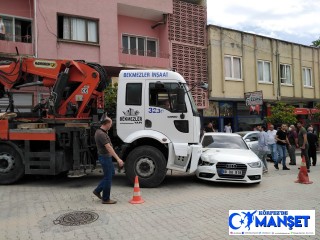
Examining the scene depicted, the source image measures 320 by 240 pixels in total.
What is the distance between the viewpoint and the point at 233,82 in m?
21.0

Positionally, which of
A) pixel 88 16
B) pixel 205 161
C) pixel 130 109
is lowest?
pixel 205 161

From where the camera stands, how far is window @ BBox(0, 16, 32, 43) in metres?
14.4

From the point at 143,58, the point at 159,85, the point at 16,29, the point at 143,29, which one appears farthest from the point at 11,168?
the point at 143,29

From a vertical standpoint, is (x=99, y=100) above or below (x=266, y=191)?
above

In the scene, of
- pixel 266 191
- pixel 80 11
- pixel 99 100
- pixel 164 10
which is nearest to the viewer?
pixel 266 191

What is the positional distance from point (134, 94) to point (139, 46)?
11.0 metres

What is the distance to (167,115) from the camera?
806 cm

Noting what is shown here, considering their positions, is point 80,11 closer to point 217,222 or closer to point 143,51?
point 143,51

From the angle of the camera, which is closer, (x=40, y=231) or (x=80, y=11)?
(x=40, y=231)

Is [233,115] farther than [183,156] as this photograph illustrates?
Yes

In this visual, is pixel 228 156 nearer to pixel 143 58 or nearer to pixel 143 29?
pixel 143 58

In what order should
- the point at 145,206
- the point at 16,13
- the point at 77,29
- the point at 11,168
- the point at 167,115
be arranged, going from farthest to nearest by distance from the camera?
the point at 77,29
the point at 16,13
the point at 11,168
the point at 167,115
the point at 145,206

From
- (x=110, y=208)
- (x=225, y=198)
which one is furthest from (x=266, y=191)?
(x=110, y=208)

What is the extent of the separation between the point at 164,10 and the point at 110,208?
47.2 ft
